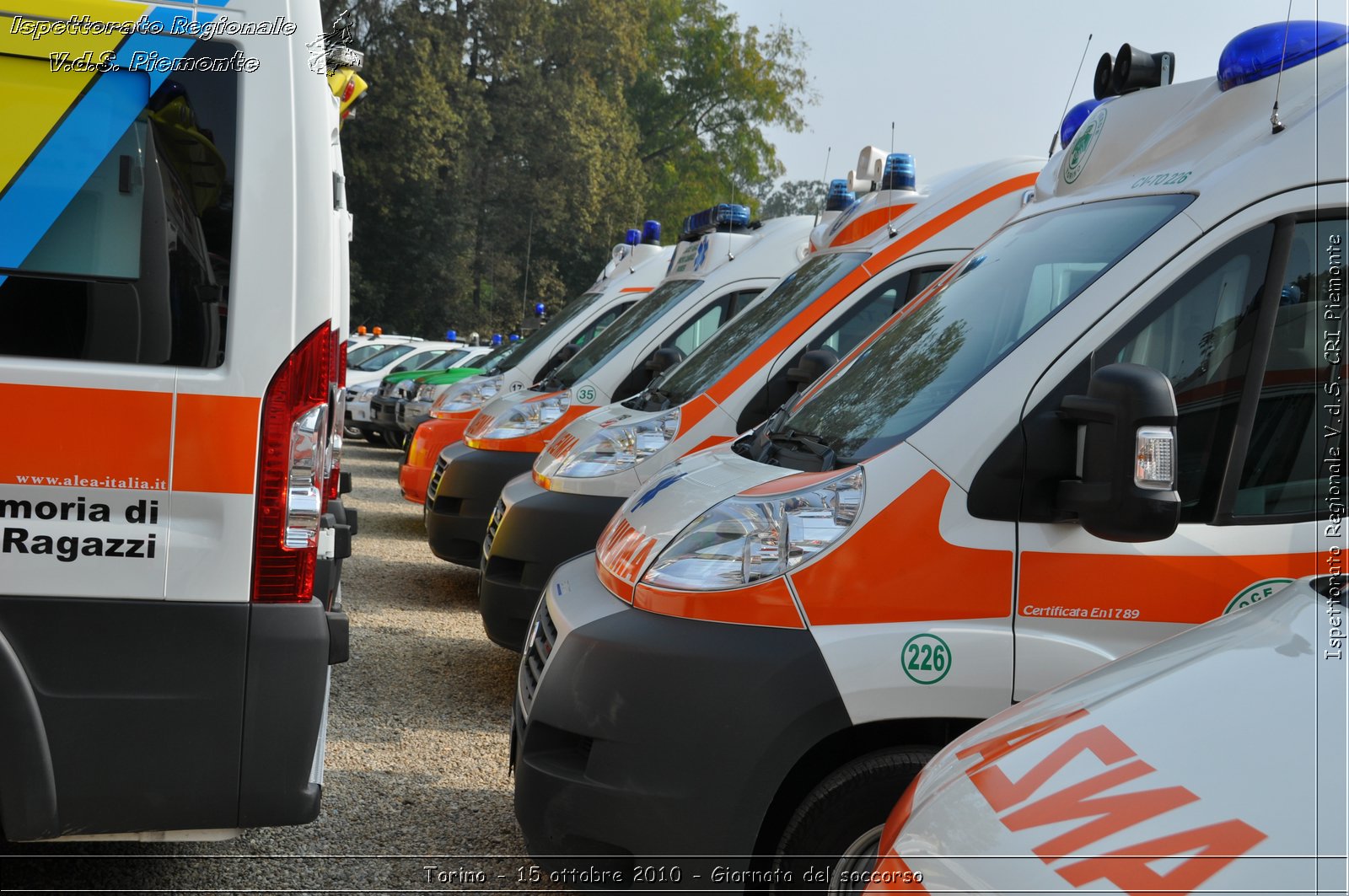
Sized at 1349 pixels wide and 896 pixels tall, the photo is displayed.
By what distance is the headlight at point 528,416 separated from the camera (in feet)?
25.9

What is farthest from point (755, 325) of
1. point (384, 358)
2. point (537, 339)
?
point (384, 358)

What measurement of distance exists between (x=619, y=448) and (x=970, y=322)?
2599 mm

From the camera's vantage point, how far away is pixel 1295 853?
1.48 metres

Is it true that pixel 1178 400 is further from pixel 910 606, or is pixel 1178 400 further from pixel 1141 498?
pixel 910 606

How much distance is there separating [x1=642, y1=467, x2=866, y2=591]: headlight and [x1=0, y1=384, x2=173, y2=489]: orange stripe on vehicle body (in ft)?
3.92

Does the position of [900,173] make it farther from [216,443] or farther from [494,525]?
[216,443]

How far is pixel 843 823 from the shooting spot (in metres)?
2.99

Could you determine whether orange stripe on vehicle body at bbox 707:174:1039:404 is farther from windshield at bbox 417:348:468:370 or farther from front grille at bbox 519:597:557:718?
windshield at bbox 417:348:468:370

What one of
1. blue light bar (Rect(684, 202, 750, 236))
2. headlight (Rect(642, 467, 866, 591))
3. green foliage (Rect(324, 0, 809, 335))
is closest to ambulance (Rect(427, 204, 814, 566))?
blue light bar (Rect(684, 202, 750, 236))

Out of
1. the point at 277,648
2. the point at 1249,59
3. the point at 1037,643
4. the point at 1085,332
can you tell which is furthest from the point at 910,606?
the point at 1249,59

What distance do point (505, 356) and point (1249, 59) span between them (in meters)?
8.70

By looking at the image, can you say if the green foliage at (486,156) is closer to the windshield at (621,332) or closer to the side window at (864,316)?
the windshield at (621,332)

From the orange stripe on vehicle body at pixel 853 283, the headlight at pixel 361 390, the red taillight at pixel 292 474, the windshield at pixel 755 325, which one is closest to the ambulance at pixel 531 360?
the windshield at pixel 755 325

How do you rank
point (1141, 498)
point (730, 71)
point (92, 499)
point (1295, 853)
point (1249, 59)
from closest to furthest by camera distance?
→ point (1295, 853) < point (1141, 498) < point (92, 499) < point (1249, 59) < point (730, 71)
